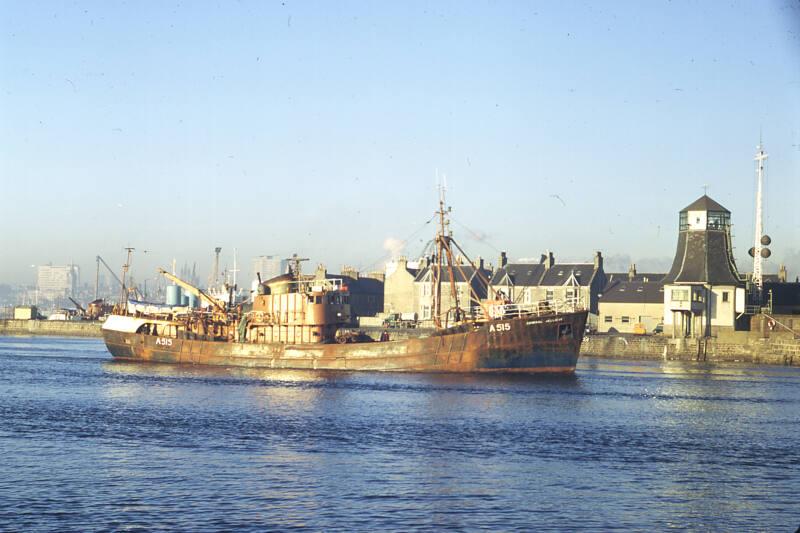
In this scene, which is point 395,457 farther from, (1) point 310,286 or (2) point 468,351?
(1) point 310,286

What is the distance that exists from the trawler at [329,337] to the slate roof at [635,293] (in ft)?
131

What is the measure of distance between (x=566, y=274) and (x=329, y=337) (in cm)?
5335

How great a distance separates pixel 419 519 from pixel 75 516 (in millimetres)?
8486

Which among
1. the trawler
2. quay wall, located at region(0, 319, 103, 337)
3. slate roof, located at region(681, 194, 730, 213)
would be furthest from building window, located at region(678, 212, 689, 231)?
quay wall, located at region(0, 319, 103, 337)

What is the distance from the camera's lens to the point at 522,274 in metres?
126

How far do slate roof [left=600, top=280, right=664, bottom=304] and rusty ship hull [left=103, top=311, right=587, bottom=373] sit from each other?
45477mm

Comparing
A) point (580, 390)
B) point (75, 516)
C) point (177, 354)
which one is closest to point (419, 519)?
point (75, 516)

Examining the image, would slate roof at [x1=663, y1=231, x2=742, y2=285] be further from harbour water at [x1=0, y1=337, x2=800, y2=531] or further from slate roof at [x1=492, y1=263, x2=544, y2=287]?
harbour water at [x1=0, y1=337, x2=800, y2=531]

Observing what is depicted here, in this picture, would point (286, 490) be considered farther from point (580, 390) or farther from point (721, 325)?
point (721, 325)

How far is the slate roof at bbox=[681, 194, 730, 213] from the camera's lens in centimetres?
9838

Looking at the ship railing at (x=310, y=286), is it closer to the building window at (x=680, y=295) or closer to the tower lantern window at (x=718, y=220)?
the building window at (x=680, y=295)

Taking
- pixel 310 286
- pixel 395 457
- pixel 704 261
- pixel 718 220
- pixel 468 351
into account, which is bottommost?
pixel 395 457

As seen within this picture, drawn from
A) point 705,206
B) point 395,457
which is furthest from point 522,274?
point 395,457

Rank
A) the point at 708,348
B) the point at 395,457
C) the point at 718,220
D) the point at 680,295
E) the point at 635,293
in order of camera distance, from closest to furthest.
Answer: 1. the point at 395,457
2. the point at 708,348
3. the point at 680,295
4. the point at 718,220
5. the point at 635,293
